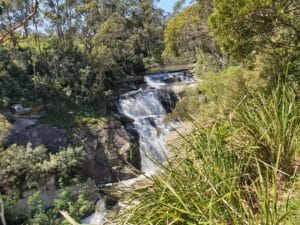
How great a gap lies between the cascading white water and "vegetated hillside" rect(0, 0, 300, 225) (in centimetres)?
162

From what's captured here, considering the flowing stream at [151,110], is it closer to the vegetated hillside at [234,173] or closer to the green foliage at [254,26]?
the green foliage at [254,26]

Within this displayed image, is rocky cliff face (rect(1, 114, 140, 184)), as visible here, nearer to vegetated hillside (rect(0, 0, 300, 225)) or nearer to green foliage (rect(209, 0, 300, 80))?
vegetated hillside (rect(0, 0, 300, 225))

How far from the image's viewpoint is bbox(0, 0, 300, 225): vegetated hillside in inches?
87.6

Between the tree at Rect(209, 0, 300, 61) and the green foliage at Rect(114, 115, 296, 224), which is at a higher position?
the tree at Rect(209, 0, 300, 61)

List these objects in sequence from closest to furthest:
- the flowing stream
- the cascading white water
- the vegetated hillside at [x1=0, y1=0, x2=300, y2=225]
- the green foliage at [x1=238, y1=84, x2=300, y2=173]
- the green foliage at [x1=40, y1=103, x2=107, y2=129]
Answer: the vegetated hillside at [x1=0, y1=0, x2=300, y2=225]
the green foliage at [x1=238, y1=84, x2=300, y2=173]
the cascading white water
the flowing stream
the green foliage at [x1=40, y1=103, x2=107, y2=129]

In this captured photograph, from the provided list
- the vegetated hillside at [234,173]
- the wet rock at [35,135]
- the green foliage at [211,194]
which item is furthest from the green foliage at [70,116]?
the green foliage at [211,194]

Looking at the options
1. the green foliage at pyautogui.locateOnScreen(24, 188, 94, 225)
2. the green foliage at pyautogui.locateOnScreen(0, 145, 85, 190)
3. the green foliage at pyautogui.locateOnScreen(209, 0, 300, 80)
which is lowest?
the green foliage at pyautogui.locateOnScreen(24, 188, 94, 225)

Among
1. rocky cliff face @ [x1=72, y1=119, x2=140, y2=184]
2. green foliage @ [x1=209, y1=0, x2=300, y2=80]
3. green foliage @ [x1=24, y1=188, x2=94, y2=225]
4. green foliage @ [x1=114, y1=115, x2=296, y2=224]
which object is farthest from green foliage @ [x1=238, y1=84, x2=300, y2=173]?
rocky cliff face @ [x1=72, y1=119, x2=140, y2=184]

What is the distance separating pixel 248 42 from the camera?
23.4 ft

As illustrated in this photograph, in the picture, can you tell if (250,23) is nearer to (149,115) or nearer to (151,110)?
(149,115)

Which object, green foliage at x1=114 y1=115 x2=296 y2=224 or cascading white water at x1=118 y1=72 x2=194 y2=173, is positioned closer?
green foliage at x1=114 y1=115 x2=296 y2=224

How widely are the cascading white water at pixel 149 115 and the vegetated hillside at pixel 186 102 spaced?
1.62 metres

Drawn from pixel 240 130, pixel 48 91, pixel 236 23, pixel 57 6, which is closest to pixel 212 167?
pixel 240 130

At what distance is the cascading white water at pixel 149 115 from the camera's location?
1714cm
